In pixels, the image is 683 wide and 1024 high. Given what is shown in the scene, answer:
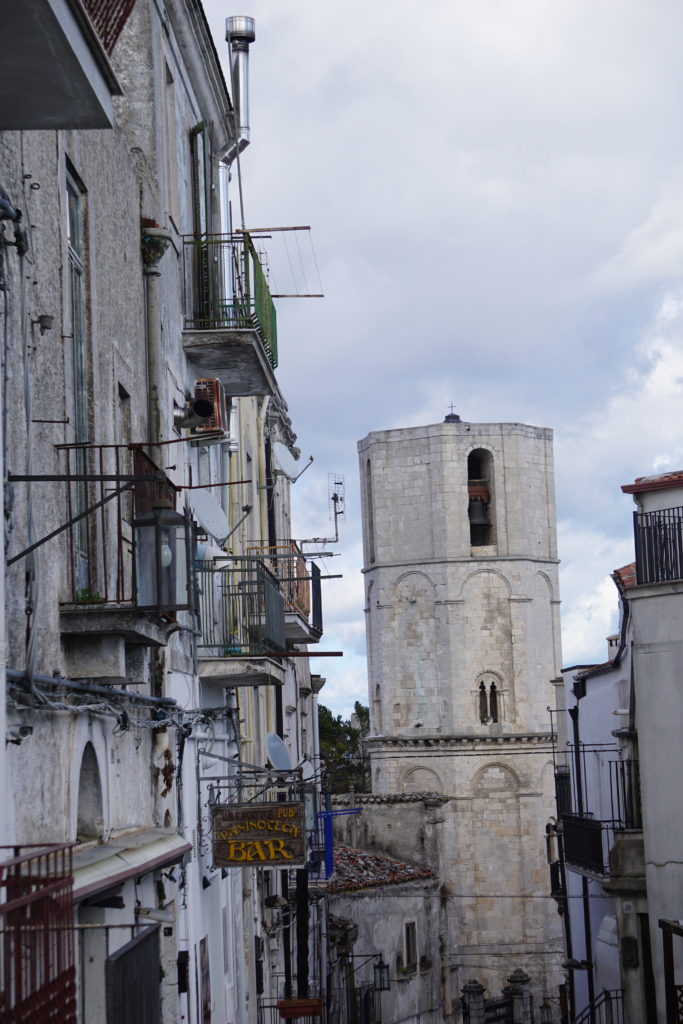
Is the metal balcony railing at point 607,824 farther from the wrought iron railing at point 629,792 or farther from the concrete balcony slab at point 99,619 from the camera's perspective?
the concrete balcony slab at point 99,619

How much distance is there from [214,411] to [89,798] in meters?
5.70

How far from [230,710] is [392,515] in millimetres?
49252

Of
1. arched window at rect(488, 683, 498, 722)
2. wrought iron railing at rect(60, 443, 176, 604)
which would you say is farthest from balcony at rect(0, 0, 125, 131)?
arched window at rect(488, 683, 498, 722)

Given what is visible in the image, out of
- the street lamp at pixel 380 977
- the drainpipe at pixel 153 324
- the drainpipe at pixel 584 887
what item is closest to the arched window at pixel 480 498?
the street lamp at pixel 380 977

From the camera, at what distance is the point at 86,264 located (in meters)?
10.9

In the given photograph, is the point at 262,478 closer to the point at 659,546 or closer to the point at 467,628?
the point at 659,546

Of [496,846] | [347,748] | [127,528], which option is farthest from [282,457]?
[347,748]

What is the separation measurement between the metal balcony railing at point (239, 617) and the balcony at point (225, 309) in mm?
1993

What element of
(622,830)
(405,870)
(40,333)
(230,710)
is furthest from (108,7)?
(405,870)

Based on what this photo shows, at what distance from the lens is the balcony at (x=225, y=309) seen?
15664mm

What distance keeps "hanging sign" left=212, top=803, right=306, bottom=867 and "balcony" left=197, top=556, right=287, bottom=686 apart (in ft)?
6.40

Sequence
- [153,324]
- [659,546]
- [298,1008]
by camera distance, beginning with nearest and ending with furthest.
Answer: [153,324] < [659,546] < [298,1008]

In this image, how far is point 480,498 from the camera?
68.2 meters

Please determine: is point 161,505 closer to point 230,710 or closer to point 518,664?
point 230,710
